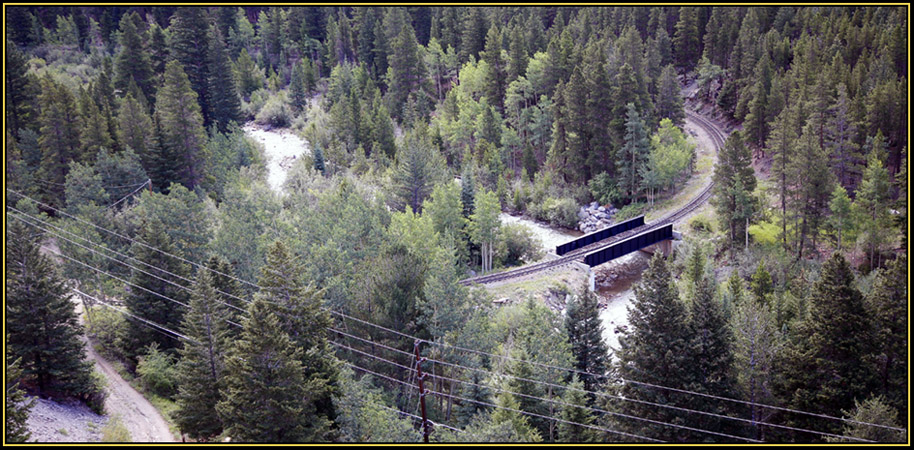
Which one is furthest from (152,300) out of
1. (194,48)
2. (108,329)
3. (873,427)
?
(194,48)

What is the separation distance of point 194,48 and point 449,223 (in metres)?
42.1

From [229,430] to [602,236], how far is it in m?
42.8

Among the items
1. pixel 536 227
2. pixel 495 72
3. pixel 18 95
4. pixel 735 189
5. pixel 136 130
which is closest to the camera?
pixel 735 189

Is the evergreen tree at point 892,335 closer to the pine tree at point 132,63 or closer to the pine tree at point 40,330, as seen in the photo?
the pine tree at point 40,330

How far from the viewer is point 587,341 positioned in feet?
120

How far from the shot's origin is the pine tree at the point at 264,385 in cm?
2841

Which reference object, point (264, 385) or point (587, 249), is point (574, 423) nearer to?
point (264, 385)

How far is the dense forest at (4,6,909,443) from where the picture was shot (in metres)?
31.0

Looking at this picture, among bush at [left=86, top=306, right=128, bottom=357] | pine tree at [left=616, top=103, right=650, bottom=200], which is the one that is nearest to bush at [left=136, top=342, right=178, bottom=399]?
bush at [left=86, top=306, right=128, bottom=357]

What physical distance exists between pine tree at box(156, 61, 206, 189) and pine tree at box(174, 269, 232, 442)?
3803 centimetres

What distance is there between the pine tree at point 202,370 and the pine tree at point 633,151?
49.1 metres

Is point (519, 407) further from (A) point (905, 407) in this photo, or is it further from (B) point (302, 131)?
(B) point (302, 131)

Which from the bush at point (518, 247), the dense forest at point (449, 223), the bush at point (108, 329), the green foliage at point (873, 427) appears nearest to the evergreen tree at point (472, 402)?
the dense forest at point (449, 223)

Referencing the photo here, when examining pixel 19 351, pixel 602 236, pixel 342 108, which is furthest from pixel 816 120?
pixel 19 351
